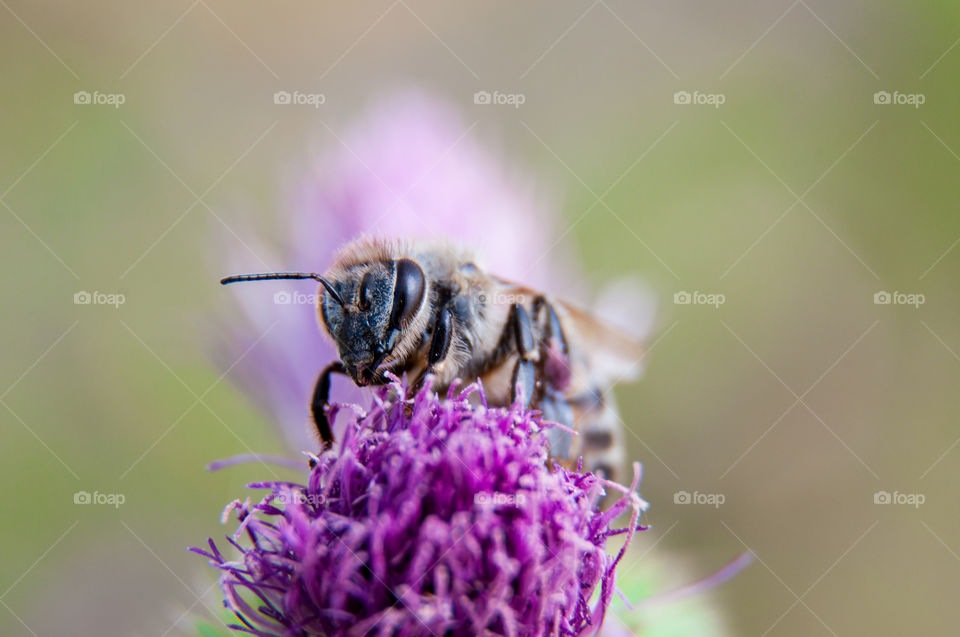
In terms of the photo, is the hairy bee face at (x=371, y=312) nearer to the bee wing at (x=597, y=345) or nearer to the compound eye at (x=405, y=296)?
the compound eye at (x=405, y=296)

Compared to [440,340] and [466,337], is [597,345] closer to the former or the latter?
[466,337]

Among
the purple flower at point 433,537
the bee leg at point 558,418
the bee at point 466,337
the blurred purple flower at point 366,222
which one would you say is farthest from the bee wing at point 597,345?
the purple flower at point 433,537

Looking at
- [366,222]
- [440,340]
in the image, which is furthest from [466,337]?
[366,222]

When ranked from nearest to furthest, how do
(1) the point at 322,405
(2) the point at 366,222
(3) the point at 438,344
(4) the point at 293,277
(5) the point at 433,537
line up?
(5) the point at 433,537 → (4) the point at 293,277 → (3) the point at 438,344 → (1) the point at 322,405 → (2) the point at 366,222

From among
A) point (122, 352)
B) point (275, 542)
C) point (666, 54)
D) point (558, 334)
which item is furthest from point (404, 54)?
point (275, 542)

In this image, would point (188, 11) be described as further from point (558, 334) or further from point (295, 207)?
point (558, 334)

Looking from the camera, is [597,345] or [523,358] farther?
[597,345]
